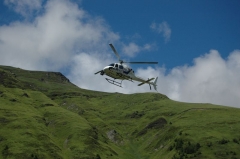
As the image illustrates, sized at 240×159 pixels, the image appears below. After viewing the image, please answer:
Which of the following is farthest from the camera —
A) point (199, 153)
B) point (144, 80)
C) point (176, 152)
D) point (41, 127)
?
point (41, 127)

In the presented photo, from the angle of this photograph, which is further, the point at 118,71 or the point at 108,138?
the point at 108,138

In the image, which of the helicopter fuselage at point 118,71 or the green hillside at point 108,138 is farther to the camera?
the green hillside at point 108,138

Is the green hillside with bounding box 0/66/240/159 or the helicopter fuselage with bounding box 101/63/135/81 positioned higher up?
the helicopter fuselage with bounding box 101/63/135/81

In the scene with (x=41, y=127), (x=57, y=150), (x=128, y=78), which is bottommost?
(x=57, y=150)

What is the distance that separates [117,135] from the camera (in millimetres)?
199375

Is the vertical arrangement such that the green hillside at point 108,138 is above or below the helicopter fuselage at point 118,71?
below

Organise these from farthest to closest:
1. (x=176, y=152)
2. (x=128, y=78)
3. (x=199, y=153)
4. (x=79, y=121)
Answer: (x=79, y=121) → (x=176, y=152) → (x=199, y=153) → (x=128, y=78)

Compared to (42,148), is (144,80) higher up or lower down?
higher up

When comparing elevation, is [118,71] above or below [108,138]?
above

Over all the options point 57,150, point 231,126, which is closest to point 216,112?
point 231,126

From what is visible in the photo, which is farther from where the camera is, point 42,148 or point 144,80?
point 42,148

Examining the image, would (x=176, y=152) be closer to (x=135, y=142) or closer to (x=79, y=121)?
A: (x=135, y=142)

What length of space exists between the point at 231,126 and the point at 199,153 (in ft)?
116

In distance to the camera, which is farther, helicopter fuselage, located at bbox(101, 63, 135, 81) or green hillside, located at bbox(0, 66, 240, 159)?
green hillside, located at bbox(0, 66, 240, 159)
